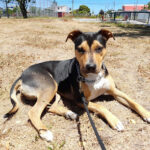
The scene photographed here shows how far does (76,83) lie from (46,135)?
4.49 feet

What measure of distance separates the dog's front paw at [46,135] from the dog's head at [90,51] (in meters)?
1.39

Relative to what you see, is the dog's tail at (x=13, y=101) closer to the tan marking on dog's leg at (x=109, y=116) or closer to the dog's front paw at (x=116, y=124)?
the tan marking on dog's leg at (x=109, y=116)

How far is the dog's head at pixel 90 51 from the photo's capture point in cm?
326

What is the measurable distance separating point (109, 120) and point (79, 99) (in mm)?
862

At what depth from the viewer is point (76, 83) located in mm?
3928

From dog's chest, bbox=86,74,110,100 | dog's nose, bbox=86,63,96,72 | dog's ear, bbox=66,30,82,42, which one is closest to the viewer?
dog's nose, bbox=86,63,96,72

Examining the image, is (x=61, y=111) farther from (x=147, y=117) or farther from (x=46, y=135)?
(x=147, y=117)

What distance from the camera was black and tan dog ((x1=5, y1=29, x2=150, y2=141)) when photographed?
11.0 ft

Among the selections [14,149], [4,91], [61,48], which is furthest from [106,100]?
[61,48]

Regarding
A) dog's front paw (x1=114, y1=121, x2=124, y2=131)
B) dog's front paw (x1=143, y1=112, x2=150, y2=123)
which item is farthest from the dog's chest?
dog's front paw (x1=143, y1=112, x2=150, y2=123)

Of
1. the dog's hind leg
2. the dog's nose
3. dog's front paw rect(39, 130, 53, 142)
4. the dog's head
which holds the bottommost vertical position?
dog's front paw rect(39, 130, 53, 142)

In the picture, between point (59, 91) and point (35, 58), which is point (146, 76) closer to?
point (59, 91)

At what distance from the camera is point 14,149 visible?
293 cm

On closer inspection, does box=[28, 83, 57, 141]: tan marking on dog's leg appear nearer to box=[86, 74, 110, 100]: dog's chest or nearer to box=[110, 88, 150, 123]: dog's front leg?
box=[86, 74, 110, 100]: dog's chest
